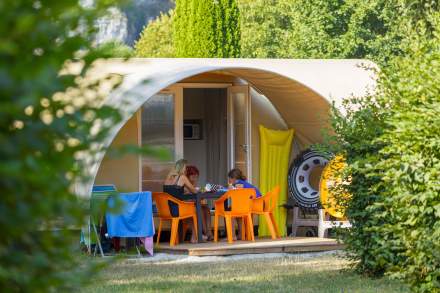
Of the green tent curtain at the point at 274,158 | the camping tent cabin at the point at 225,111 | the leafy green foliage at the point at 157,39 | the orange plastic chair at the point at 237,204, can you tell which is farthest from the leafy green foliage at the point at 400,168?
the leafy green foliage at the point at 157,39

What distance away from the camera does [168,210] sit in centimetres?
1218

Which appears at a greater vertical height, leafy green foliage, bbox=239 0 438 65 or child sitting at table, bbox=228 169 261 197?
leafy green foliage, bbox=239 0 438 65

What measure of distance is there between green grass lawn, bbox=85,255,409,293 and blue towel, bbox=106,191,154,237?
60 centimetres

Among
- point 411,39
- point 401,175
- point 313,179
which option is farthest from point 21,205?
point 313,179

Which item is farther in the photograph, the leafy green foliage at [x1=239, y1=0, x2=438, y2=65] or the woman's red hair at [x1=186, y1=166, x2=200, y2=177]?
the leafy green foliage at [x1=239, y1=0, x2=438, y2=65]

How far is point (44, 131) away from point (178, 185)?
1009 cm

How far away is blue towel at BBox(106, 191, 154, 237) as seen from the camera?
1139cm

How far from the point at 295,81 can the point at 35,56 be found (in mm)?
10703

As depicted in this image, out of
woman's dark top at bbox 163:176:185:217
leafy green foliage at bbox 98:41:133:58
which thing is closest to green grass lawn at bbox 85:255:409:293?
woman's dark top at bbox 163:176:185:217

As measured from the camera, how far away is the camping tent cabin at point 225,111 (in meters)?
12.9

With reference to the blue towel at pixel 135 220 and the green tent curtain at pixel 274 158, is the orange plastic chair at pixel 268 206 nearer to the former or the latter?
the green tent curtain at pixel 274 158

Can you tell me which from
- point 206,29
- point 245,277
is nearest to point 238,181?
point 245,277

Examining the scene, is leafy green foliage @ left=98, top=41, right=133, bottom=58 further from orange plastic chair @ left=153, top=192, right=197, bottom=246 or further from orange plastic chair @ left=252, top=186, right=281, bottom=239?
orange plastic chair @ left=252, top=186, right=281, bottom=239

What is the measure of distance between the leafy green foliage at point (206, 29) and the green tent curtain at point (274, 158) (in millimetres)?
9853
